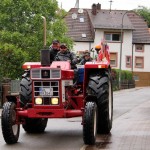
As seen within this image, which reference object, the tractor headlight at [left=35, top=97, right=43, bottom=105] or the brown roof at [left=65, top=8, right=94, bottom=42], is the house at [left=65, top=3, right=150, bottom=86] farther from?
the tractor headlight at [left=35, top=97, right=43, bottom=105]

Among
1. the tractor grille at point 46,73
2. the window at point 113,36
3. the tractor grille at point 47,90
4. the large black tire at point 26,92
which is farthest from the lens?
the window at point 113,36

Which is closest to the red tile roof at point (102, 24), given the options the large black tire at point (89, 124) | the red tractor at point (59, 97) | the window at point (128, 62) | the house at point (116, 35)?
the house at point (116, 35)

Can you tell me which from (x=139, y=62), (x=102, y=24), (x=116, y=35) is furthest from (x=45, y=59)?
(x=139, y=62)

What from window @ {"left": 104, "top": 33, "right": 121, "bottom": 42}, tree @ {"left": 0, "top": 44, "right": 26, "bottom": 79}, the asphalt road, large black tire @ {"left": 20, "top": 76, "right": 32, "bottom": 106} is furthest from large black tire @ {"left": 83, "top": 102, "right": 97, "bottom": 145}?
window @ {"left": 104, "top": 33, "right": 121, "bottom": 42}

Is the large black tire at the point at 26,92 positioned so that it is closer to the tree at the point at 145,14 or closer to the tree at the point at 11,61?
the tree at the point at 11,61

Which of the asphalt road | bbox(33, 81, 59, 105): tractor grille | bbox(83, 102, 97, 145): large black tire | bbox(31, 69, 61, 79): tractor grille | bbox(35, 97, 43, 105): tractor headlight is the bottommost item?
the asphalt road

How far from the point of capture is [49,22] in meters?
43.5

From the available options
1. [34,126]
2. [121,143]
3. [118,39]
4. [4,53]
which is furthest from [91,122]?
[118,39]

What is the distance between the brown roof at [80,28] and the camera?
74.5 metres

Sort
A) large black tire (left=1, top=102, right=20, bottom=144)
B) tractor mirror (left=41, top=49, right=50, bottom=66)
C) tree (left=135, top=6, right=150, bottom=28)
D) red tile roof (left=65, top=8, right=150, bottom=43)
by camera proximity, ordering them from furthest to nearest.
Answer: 1. tree (left=135, top=6, right=150, bottom=28)
2. red tile roof (left=65, top=8, right=150, bottom=43)
3. tractor mirror (left=41, top=49, right=50, bottom=66)
4. large black tire (left=1, top=102, right=20, bottom=144)

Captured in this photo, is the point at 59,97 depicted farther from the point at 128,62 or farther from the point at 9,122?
the point at 128,62

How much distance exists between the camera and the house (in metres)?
74.8

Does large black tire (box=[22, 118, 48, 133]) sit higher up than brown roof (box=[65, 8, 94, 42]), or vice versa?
brown roof (box=[65, 8, 94, 42])

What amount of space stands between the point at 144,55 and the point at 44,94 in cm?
6764
